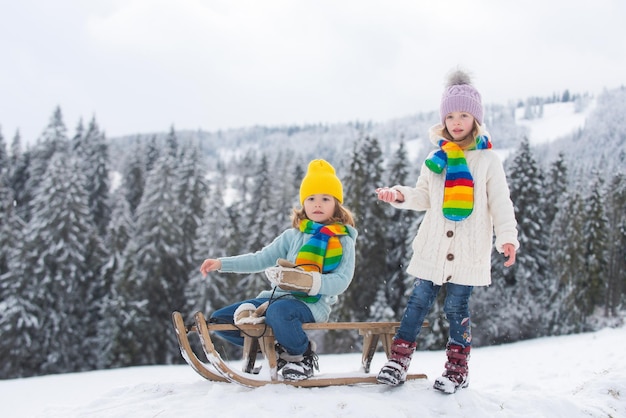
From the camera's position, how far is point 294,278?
452 cm

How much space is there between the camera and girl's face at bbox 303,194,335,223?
16.9 feet

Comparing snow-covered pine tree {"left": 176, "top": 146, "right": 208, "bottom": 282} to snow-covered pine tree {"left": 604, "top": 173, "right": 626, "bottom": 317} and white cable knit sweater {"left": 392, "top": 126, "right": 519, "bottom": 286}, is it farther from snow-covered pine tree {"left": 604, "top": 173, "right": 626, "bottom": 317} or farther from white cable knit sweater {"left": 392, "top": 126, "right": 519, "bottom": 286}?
white cable knit sweater {"left": 392, "top": 126, "right": 519, "bottom": 286}

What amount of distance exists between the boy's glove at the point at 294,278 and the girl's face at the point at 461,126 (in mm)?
1686

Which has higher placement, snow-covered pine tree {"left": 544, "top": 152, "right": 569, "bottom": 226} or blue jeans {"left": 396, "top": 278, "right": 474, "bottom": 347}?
snow-covered pine tree {"left": 544, "top": 152, "right": 569, "bottom": 226}

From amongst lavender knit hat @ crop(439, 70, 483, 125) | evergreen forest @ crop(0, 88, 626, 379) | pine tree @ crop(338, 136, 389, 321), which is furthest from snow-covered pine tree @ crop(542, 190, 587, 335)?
lavender knit hat @ crop(439, 70, 483, 125)

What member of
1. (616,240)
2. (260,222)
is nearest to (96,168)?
(260,222)

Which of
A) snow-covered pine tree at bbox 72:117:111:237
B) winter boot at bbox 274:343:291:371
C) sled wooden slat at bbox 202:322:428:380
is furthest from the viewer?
snow-covered pine tree at bbox 72:117:111:237

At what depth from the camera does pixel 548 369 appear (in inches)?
464

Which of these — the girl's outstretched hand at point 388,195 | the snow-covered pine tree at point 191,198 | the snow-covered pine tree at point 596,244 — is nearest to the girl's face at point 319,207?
the girl's outstretched hand at point 388,195

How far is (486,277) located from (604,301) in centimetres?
3383

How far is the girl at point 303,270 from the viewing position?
14.8ft

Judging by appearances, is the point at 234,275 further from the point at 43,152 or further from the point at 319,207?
the point at 319,207

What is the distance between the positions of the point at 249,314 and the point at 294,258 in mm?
665

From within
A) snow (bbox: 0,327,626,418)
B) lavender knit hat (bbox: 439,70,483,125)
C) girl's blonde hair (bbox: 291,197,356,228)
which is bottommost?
snow (bbox: 0,327,626,418)
